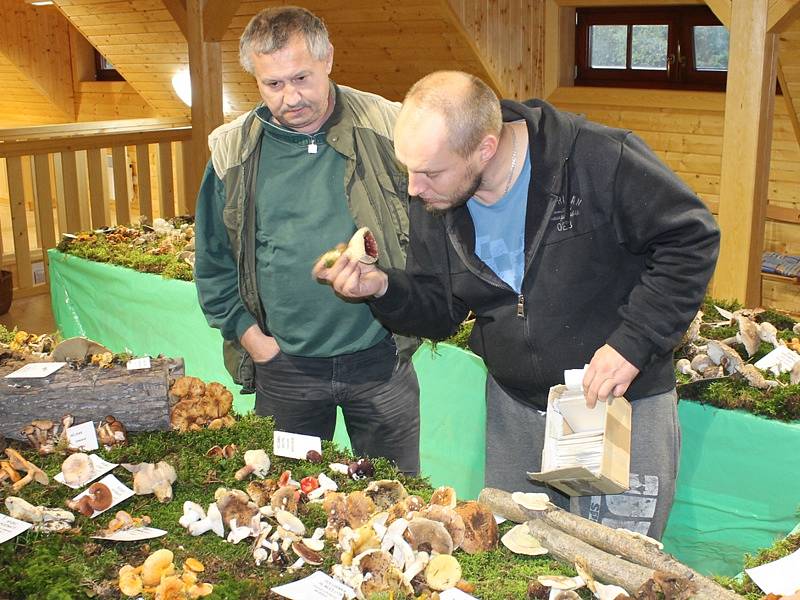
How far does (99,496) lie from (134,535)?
160mm

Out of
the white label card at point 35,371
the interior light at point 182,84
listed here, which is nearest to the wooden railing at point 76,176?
the interior light at point 182,84

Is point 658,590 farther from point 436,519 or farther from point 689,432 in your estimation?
point 689,432

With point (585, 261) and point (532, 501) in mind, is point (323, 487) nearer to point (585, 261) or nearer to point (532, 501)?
point (532, 501)

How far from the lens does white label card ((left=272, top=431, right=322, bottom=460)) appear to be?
1899 millimetres

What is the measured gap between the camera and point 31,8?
31.4ft

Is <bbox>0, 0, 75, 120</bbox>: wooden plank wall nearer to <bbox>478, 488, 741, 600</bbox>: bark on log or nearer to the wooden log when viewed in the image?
the wooden log

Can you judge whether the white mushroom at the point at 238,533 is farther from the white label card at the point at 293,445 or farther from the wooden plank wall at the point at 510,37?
the wooden plank wall at the point at 510,37

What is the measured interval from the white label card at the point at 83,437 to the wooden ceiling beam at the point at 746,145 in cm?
286

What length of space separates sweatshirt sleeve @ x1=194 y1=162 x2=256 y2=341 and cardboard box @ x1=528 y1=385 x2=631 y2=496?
97cm

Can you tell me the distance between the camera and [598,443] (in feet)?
5.24

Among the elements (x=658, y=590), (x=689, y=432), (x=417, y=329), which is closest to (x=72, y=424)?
(x=417, y=329)

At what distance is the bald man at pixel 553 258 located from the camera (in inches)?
63.6

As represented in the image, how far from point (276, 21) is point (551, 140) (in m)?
0.75

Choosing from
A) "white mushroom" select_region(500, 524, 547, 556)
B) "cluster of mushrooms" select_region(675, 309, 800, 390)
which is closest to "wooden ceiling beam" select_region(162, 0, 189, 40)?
"cluster of mushrooms" select_region(675, 309, 800, 390)
